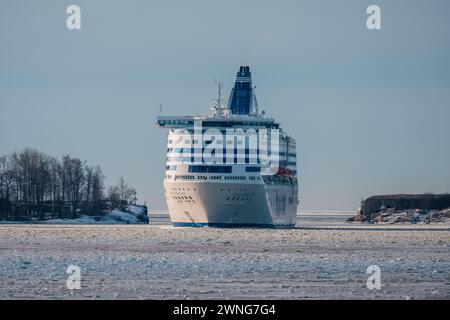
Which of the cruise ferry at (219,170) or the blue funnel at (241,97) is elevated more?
the blue funnel at (241,97)

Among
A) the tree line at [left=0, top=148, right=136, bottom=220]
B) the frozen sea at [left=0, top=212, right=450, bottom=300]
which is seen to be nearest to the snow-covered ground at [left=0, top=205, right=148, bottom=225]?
the tree line at [left=0, top=148, right=136, bottom=220]

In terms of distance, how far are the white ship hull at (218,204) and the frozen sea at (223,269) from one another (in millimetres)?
27272

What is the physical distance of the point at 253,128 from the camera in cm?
10294

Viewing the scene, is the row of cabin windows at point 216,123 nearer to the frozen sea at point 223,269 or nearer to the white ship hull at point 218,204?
the white ship hull at point 218,204

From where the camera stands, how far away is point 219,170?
9844 cm

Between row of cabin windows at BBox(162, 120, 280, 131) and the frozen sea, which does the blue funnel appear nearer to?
row of cabin windows at BBox(162, 120, 280, 131)

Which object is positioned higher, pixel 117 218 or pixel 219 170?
pixel 219 170

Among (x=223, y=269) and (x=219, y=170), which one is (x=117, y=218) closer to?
(x=219, y=170)

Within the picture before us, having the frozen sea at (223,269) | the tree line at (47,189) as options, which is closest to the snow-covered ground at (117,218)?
the tree line at (47,189)

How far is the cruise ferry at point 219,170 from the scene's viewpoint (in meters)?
98.4

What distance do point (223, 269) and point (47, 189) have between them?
4282 inches

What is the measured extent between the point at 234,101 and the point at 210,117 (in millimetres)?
17279

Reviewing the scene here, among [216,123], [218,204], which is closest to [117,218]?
[216,123]

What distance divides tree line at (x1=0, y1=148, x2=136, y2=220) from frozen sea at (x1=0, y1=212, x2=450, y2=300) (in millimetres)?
76137
